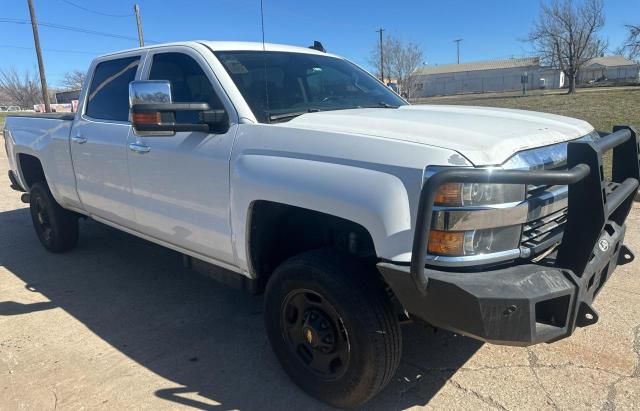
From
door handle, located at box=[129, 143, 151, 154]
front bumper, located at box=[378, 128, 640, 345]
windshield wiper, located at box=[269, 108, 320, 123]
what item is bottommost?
front bumper, located at box=[378, 128, 640, 345]

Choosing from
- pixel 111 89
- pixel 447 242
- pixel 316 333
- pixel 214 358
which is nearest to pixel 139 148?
pixel 111 89

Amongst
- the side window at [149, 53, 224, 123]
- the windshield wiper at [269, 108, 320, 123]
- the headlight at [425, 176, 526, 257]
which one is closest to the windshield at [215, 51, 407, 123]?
the windshield wiper at [269, 108, 320, 123]

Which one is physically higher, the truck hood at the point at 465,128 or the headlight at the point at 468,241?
the truck hood at the point at 465,128

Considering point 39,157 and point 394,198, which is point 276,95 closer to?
point 394,198

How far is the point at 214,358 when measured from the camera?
3234mm

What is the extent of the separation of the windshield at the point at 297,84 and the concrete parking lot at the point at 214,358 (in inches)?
62.2

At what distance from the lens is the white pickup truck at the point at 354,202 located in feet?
6.89

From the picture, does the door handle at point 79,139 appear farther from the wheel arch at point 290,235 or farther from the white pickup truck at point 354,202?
the wheel arch at point 290,235

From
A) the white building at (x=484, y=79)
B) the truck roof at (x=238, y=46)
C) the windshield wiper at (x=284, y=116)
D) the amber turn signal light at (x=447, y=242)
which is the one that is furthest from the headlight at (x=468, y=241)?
the white building at (x=484, y=79)

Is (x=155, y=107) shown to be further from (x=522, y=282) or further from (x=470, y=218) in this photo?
(x=522, y=282)

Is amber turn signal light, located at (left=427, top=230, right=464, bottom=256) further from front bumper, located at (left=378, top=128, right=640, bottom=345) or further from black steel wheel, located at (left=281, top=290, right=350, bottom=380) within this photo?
black steel wheel, located at (left=281, top=290, right=350, bottom=380)

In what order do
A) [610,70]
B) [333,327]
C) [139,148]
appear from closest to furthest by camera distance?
[333,327], [139,148], [610,70]

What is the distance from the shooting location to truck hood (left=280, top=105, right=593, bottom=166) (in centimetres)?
220

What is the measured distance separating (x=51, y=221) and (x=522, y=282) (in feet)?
16.1
